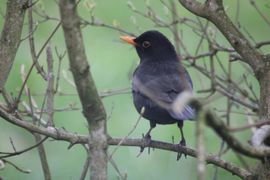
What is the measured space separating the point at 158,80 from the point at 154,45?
32.4 inches

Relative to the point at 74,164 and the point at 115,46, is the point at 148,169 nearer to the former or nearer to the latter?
the point at 74,164

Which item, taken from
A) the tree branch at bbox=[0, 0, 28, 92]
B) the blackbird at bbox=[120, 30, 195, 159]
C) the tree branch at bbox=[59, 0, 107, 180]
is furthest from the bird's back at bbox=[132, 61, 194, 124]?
the tree branch at bbox=[59, 0, 107, 180]

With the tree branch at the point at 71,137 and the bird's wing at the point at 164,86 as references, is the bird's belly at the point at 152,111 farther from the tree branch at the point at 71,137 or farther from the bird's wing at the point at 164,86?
the tree branch at the point at 71,137

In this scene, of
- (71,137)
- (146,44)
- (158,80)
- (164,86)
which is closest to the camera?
(71,137)

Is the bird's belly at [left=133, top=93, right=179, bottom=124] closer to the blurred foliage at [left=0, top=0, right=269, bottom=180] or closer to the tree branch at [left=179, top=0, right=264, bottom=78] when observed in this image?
the blurred foliage at [left=0, top=0, right=269, bottom=180]

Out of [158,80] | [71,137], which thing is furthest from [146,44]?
[71,137]

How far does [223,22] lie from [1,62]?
1245mm

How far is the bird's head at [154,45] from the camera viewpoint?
259 inches

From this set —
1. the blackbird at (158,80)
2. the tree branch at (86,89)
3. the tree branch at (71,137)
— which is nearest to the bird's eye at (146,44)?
the blackbird at (158,80)

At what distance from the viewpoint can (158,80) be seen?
5.84 metres

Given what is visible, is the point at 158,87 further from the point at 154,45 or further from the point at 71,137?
the point at 71,137

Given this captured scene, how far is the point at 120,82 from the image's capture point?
31.2 feet

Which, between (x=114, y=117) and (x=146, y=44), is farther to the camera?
(x=114, y=117)

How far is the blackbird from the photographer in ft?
17.7
